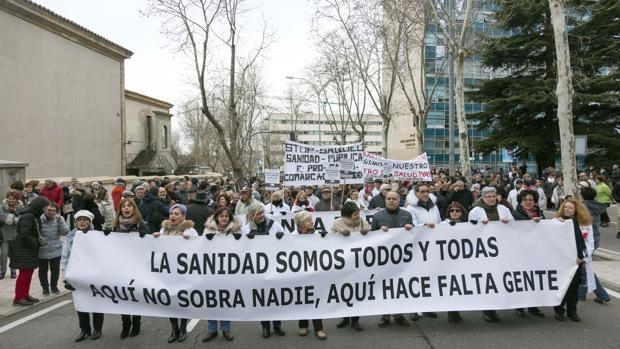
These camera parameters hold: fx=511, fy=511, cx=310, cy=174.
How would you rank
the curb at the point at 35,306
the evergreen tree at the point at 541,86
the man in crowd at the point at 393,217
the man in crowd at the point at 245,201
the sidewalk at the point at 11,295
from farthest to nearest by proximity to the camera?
the evergreen tree at the point at 541,86 → the man in crowd at the point at 245,201 → the sidewalk at the point at 11,295 → the curb at the point at 35,306 → the man in crowd at the point at 393,217

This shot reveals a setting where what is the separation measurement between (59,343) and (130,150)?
35.8 m

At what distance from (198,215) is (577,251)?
5.77 meters

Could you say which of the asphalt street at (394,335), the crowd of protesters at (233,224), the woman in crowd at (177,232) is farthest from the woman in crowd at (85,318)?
the woman in crowd at (177,232)

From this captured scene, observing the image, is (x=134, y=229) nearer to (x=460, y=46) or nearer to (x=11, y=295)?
(x=11, y=295)

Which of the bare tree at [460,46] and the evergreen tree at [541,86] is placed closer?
the bare tree at [460,46]

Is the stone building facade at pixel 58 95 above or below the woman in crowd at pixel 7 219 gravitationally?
above

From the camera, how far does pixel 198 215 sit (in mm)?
8773

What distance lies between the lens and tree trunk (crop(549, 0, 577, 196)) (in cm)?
1086

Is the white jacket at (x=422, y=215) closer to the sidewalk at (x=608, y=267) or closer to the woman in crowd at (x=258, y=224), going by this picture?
the woman in crowd at (x=258, y=224)

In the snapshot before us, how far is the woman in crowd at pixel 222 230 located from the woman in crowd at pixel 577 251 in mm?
3946

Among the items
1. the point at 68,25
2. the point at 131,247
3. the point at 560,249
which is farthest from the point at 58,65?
the point at 560,249

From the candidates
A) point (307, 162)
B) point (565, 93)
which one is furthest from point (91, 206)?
point (565, 93)

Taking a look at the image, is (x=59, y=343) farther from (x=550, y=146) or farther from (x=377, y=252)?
(x=550, y=146)

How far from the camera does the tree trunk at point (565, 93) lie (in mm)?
10859
